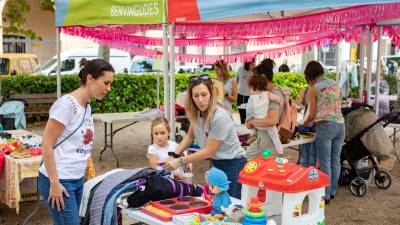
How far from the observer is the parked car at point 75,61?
1769cm

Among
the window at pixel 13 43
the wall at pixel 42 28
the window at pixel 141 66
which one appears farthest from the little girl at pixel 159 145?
the window at pixel 13 43

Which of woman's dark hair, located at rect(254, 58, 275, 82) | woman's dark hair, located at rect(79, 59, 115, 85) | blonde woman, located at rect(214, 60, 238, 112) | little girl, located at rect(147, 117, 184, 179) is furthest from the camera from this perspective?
blonde woman, located at rect(214, 60, 238, 112)

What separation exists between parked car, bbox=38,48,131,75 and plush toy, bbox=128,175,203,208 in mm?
14053

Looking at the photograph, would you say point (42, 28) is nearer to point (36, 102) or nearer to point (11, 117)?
point (36, 102)

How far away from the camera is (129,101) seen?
13.8m

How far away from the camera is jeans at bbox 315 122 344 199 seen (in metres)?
5.84

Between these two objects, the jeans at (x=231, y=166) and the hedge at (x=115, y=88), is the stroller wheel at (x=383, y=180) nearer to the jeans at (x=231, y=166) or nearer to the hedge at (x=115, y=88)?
the jeans at (x=231, y=166)

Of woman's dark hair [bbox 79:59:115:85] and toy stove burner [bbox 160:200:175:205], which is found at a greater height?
woman's dark hair [bbox 79:59:115:85]

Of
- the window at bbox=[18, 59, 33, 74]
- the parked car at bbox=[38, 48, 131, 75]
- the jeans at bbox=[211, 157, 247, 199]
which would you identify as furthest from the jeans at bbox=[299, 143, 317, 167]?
the window at bbox=[18, 59, 33, 74]

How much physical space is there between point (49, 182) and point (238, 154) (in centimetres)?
134

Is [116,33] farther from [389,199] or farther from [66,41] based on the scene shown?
[66,41]

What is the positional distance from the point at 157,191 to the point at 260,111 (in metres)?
2.26

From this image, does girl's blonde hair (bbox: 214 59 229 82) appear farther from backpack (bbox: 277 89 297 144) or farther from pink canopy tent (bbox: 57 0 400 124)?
backpack (bbox: 277 89 297 144)

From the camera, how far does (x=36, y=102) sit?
1241 cm
